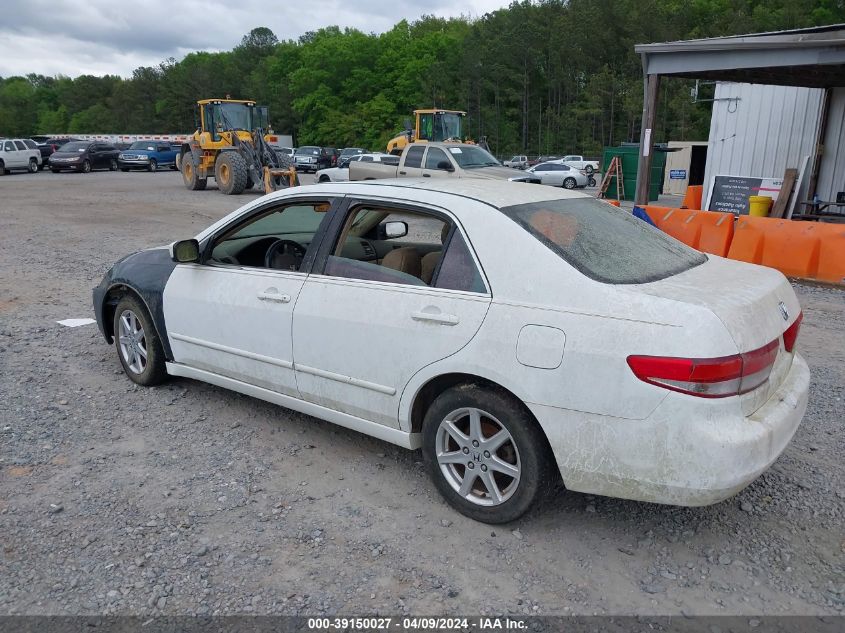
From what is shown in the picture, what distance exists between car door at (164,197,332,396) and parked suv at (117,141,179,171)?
38801 millimetres

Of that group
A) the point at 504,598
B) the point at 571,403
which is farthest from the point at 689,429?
the point at 504,598

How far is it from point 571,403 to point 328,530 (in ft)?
4.42

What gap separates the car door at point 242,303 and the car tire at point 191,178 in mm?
21113

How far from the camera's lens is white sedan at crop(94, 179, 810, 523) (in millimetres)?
2754

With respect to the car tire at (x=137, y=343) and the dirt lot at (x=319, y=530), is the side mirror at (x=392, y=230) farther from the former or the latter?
the car tire at (x=137, y=343)

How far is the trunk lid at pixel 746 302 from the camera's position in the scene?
283 centimetres

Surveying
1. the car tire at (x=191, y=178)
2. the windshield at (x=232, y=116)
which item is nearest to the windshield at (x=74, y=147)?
the car tire at (x=191, y=178)

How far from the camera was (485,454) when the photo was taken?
3.24m

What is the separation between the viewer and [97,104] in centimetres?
11550

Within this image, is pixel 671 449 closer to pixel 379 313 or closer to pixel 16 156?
pixel 379 313

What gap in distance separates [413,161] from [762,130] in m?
8.85

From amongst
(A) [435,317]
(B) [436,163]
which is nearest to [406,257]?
(A) [435,317]

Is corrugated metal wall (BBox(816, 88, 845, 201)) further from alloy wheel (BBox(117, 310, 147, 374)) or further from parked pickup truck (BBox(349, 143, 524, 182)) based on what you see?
alloy wheel (BBox(117, 310, 147, 374))

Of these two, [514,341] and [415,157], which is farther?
[415,157]
